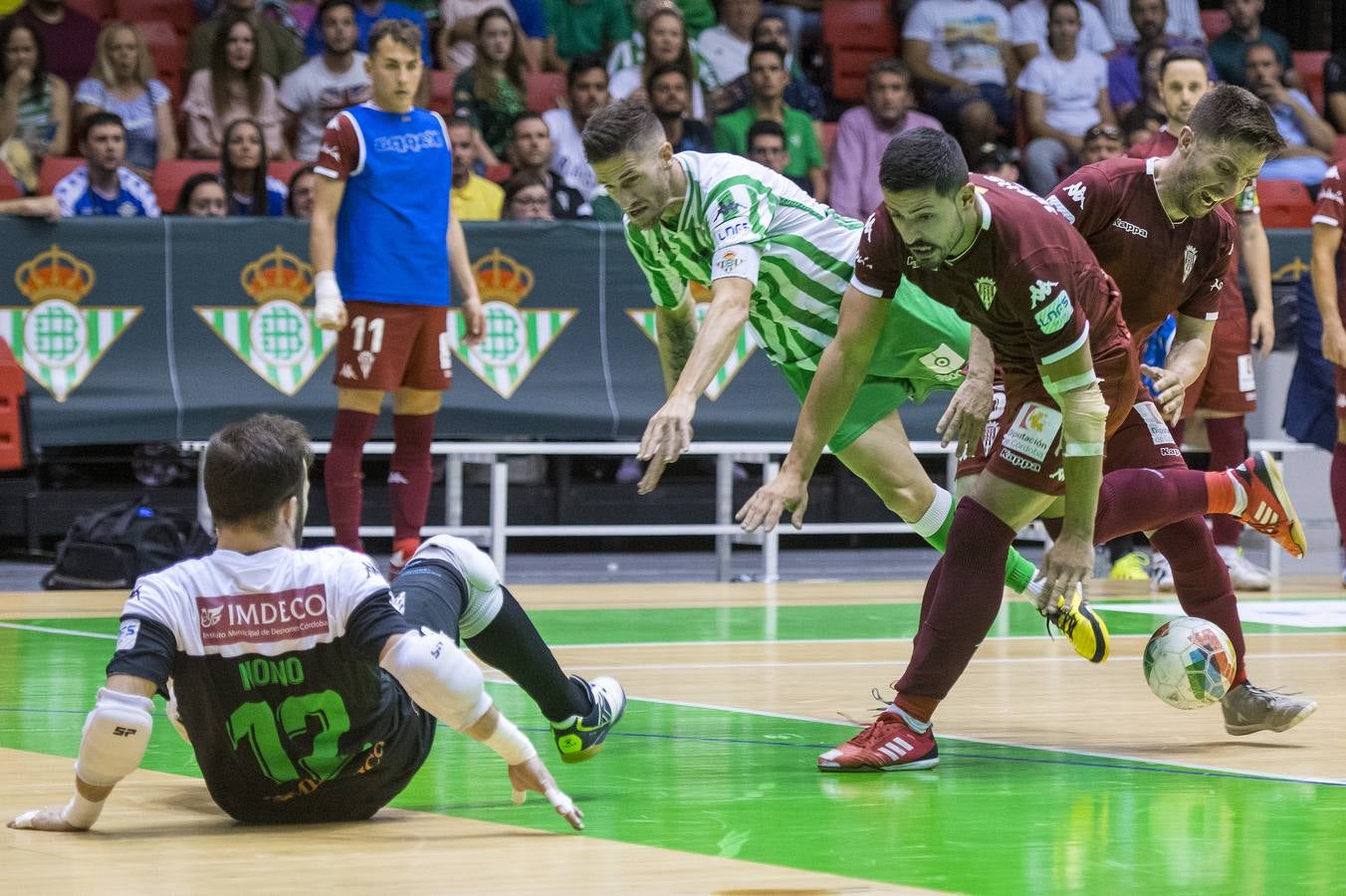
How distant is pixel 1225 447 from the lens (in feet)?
31.2

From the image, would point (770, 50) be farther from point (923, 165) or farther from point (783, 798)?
point (783, 798)

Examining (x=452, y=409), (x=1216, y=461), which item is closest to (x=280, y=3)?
(x=452, y=409)

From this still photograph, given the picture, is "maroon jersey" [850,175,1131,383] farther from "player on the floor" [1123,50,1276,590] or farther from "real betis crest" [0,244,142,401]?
"real betis crest" [0,244,142,401]

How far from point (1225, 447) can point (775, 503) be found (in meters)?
5.54

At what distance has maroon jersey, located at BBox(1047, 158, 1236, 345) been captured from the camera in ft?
17.6

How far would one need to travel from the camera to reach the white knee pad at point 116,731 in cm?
342

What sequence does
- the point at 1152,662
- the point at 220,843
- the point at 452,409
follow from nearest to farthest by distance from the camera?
the point at 220,843
the point at 1152,662
the point at 452,409

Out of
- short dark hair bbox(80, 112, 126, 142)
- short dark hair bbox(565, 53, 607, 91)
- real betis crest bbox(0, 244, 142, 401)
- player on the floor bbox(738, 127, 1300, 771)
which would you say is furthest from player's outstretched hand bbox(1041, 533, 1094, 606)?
short dark hair bbox(565, 53, 607, 91)

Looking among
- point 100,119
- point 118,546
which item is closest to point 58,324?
point 118,546

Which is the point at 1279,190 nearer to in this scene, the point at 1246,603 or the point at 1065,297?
the point at 1246,603

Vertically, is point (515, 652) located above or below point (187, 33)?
below

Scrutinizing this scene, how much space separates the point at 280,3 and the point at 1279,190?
247 inches

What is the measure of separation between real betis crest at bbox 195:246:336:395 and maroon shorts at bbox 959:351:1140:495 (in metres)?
5.67

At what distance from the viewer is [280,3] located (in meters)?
12.9
